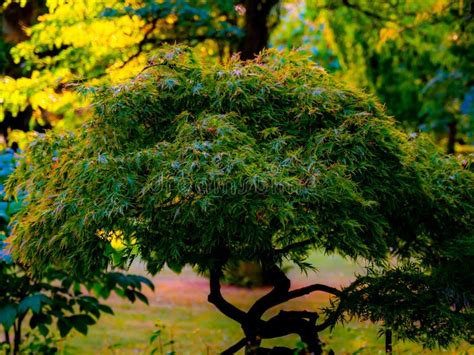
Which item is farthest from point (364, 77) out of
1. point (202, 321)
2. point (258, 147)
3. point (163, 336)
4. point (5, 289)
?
point (258, 147)

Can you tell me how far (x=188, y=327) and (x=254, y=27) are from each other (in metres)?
5.49

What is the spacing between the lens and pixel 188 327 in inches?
449

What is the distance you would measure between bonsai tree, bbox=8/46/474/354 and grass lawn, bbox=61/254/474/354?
1527 millimetres

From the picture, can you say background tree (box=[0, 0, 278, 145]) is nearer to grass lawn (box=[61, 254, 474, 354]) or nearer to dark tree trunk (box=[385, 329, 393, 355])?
grass lawn (box=[61, 254, 474, 354])

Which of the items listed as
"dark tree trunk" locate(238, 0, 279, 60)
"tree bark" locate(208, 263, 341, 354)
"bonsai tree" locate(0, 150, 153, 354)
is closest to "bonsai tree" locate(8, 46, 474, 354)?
"tree bark" locate(208, 263, 341, 354)

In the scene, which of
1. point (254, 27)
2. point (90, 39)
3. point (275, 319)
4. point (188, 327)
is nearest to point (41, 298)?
point (275, 319)

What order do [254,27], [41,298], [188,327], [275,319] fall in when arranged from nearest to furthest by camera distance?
[275,319] → [41,298] → [188,327] → [254,27]

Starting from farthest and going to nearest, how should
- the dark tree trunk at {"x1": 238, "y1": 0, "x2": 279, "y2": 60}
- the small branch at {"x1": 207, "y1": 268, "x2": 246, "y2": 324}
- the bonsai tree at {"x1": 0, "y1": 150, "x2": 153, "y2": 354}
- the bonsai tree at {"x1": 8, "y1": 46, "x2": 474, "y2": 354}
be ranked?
the dark tree trunk at {"x1": 238, "y1": 0, "x2": 279, "y2": 60}
the bonsai tree at {"x1": 0, "y1": 150, "x2": 153, "y2": 354}
the small branch at {"x1": 207, "y1": 268, "x2": 246, "y2": 324}
the bonsai tree at {"x1": 8, "y1": 46, "x2": 474, "y2": 354}

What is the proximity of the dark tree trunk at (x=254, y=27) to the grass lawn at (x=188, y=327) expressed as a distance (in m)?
4.32

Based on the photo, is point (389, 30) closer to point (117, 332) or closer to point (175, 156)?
point (117, 332)

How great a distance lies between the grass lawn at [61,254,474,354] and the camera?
8.91 metres

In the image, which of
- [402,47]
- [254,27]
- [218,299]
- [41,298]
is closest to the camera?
[218,299]

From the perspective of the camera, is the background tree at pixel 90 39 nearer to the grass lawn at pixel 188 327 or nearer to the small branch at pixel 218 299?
the small branch at pixel 218 299

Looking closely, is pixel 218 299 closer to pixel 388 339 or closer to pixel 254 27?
pixel 388 339
